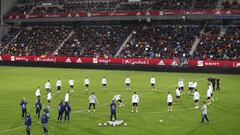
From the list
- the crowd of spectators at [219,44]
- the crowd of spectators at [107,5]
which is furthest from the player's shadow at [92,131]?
the crowd of spectators at [107,5]

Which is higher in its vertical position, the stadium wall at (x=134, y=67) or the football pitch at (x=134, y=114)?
the stadium wall at (x=134, y=67)

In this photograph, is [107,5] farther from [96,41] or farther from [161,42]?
[161,42]

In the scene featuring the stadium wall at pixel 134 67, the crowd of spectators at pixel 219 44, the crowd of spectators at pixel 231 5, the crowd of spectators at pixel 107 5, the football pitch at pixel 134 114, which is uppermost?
the crowd of spectators at pixel 107 5

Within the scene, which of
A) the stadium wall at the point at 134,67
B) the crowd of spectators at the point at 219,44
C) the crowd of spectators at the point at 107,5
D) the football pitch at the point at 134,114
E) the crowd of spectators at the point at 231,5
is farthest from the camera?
the crowd of spectators at the point at 107,5

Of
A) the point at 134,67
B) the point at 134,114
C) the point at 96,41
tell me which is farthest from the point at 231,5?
the point at 134,114

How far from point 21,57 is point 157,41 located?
27501mm

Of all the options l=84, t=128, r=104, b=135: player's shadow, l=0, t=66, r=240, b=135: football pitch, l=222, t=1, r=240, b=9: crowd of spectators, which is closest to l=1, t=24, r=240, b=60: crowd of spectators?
l=222, t=1, r=240, b=9: crowd of spectators

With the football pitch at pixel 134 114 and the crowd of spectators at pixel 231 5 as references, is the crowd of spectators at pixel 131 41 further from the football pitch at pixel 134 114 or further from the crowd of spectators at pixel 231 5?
the football pitch at pixel 134 114

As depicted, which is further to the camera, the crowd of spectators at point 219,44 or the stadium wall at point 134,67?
the crowd of spectators at point 219,44

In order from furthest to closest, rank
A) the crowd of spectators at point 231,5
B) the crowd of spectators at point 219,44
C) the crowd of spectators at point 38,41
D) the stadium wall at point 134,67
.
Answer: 1. the crowd of spectators at point 38,41
2. the crowd of spectators at point 231,5
3. the crowd of spectators at point 219,44
4. the stadium wall at point 134,67

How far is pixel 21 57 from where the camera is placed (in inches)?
3098

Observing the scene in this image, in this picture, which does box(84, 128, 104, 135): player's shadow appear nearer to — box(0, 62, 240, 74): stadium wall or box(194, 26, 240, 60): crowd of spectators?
box(0, 62, 240, 74): stadium wall

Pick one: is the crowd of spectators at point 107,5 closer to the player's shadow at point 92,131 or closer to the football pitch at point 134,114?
the football pitch at point 134,114

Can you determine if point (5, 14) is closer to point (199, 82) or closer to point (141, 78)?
point (141, 78)
